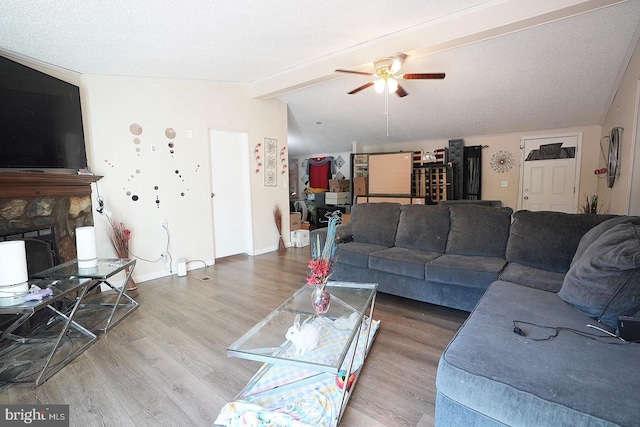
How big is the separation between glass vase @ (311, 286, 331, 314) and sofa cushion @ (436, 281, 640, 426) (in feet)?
2.72

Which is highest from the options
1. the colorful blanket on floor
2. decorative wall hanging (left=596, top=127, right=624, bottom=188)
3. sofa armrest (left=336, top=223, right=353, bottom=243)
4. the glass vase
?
decorative wall hanging (left=596, top=127, right=624, bottom=188)

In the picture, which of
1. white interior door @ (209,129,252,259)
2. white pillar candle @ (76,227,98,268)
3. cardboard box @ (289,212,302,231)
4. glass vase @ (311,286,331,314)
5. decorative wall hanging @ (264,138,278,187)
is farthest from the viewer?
cardboard box @ (289,212,302,231)

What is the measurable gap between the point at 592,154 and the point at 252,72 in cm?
586

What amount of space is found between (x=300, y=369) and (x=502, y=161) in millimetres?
6120

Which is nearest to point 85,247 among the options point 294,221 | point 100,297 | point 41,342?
point 41,342

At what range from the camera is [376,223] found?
11.4 feet

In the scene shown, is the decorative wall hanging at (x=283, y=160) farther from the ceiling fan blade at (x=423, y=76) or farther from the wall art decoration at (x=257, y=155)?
the ceiling fan blade at (x=423, y=76)

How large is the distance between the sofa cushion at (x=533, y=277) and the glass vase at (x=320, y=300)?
4.52 feet

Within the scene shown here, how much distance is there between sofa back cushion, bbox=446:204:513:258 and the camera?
109 inches

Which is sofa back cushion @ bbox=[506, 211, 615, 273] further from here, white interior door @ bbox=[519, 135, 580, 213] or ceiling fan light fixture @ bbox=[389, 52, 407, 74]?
white interior door @ bbox=[519, 135, 580, 213]

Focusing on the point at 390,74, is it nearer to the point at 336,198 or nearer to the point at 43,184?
the point at 43,184

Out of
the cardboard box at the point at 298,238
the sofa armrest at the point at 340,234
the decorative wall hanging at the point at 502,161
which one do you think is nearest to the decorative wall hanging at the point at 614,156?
the decorative wall hanging at the point at 502,161

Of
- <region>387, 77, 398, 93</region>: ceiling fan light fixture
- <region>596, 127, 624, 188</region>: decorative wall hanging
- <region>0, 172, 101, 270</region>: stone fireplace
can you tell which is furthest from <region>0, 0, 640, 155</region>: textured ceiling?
<region>0, 172, 101, 270</region>: stone fireplace

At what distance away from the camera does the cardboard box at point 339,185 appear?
7688mm
